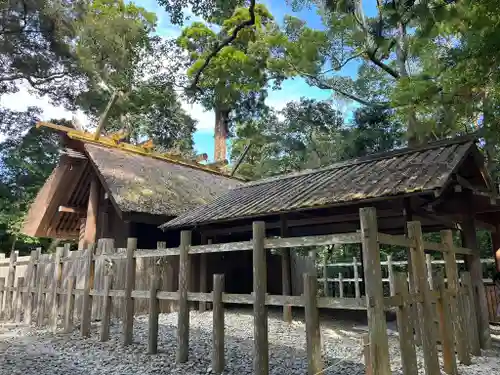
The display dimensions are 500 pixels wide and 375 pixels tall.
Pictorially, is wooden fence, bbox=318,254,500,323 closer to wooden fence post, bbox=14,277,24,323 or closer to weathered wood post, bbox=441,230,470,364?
weathered wood post, bbox=441,230,470,364

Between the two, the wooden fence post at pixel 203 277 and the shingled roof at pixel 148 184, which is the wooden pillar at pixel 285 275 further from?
the shingled roof at pixel 148 184

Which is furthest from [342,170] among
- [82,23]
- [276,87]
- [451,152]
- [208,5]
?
[82,23]

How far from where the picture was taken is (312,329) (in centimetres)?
425

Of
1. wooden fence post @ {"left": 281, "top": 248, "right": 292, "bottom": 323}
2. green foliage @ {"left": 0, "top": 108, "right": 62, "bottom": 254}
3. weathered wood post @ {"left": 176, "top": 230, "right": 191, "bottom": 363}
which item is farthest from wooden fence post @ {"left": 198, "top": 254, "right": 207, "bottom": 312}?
green foliage @ {"left": 0, "top": 108, "right": 62, "bottom": 254}

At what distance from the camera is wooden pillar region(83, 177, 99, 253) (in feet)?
36.3

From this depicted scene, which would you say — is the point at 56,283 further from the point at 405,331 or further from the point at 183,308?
the point at 405,331

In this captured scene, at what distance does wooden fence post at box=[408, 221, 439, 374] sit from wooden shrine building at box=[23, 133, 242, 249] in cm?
694

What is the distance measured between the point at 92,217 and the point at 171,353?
21.2 ft

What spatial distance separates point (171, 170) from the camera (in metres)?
13.9

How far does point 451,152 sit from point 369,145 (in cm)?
1049

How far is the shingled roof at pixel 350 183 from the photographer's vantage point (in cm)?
668

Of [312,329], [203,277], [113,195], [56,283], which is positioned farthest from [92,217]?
[312,329]

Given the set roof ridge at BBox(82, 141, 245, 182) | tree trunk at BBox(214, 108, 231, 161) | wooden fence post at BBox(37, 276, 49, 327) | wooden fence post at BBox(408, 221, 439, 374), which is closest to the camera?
wooden fence post at BBox(408, 221, 439, 374)

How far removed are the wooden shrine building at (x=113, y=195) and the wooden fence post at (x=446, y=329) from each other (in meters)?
7.09
